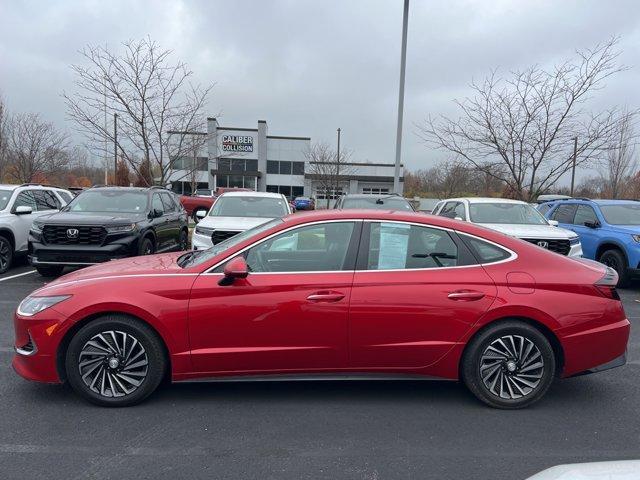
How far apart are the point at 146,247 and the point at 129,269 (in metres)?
5.22

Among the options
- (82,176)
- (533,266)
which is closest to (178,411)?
(533,266)

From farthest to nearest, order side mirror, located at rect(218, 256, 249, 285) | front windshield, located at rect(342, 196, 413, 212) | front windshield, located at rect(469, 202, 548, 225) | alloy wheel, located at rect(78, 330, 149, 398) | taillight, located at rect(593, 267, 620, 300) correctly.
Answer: front windshield, located at rect(342, 196, 413, 212)
front windshield, located at rect(469, 202, 548, 225)
taillight, located at rect(593, 267, 620, 300)
alloy wheel, located at rect(78, 330, 149, 398)
side mirror, located at rect(218, 256, 249, 285)

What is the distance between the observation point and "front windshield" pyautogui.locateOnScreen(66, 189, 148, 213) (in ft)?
30.8

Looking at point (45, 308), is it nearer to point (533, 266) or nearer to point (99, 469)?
point (99, 469)

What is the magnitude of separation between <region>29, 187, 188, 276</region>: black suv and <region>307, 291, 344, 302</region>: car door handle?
18.2 feet

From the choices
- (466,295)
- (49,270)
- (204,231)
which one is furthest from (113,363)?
(49,270)

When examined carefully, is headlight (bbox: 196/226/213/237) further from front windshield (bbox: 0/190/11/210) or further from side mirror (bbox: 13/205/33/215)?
front windshield (bbox: 0/190/11/210)

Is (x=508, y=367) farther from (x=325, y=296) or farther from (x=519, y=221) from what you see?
(x=519, y=221)

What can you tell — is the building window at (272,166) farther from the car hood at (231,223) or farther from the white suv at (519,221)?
the car hood at (231,223)

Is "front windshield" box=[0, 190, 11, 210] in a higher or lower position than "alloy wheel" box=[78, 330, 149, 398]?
higher

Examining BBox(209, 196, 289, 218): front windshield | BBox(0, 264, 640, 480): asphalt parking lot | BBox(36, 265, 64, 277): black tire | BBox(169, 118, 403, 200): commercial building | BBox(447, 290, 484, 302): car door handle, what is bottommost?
BBox(0, 264, 640, 480): asphalt parking lot

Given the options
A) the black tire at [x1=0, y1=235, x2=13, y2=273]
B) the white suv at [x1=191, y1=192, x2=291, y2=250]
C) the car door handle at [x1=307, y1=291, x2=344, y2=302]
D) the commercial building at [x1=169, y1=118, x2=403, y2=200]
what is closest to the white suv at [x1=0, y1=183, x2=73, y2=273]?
the black tire at [x1=0, y1=235, x2=13, y2=273]

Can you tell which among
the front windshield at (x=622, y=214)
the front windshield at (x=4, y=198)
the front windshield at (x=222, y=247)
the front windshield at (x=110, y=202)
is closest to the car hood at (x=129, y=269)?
the front windshield at (x=222, y=247)

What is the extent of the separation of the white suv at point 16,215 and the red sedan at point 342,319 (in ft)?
22.0
